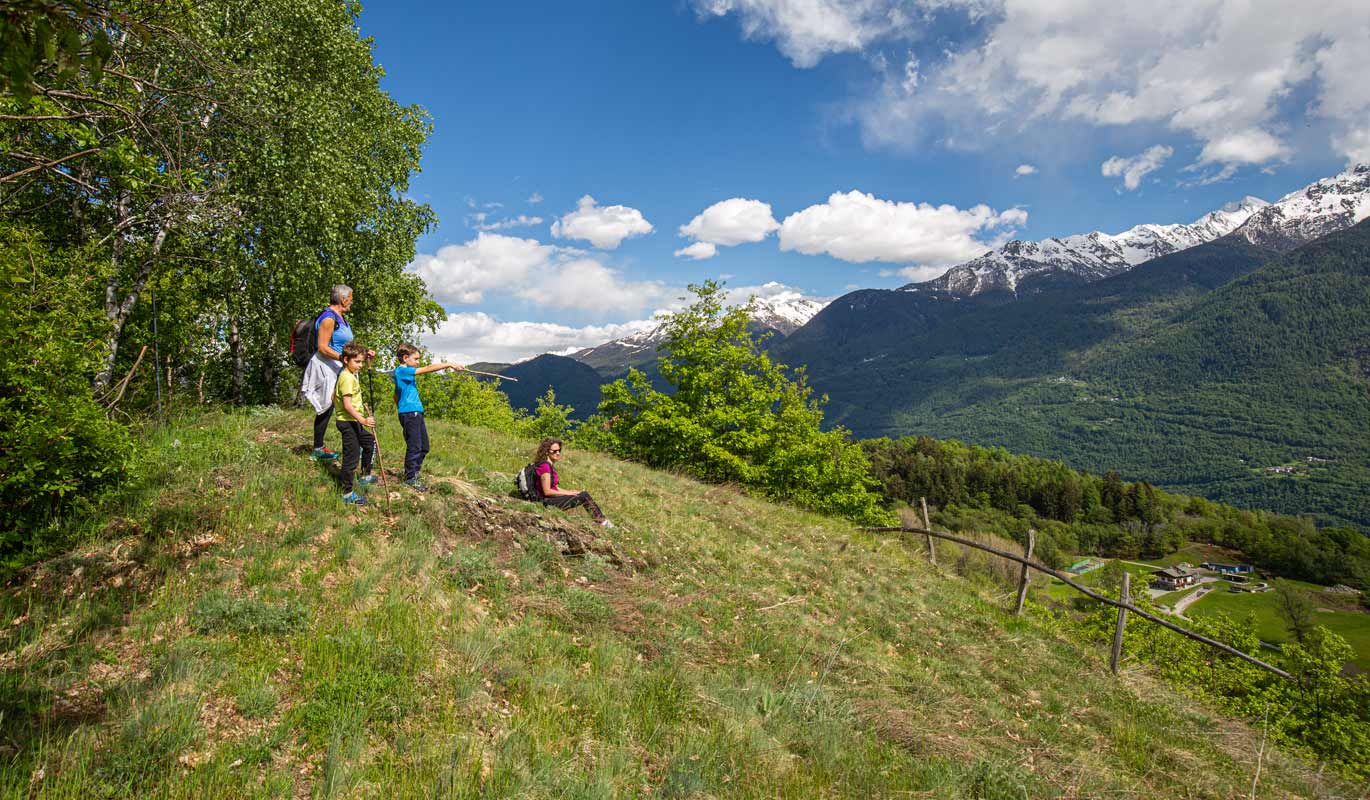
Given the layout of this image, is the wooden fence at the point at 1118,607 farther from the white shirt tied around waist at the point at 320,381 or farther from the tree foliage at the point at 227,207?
the tree foliage at the point at 227,207

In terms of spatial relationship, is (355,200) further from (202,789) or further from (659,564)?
(202,789)

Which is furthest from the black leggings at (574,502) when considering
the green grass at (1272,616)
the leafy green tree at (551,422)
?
the green grass at (1272,616)

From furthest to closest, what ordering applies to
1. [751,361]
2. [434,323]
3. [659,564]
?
1. [751,361]
2. [434,323]
3. [659,564]

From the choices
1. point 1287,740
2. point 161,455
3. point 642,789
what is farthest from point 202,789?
point 1287,740

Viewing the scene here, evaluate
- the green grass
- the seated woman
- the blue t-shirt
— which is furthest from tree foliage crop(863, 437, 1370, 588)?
the blue t-shirt

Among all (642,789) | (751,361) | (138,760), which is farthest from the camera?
(751,361)

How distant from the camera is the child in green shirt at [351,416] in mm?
8430

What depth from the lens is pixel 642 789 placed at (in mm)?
4723

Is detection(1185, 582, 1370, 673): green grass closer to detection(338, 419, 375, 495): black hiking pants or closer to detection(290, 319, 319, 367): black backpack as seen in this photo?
detection(338, 419, 375, 495): black hiking pants

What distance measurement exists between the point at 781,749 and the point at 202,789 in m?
4.59

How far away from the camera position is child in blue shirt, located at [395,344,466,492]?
31.1 feet

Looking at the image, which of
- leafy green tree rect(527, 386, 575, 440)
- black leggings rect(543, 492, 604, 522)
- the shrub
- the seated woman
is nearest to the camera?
the shrub

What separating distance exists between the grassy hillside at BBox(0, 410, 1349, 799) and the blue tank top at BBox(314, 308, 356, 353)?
6.62ft

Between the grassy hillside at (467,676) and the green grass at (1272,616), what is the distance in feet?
285
